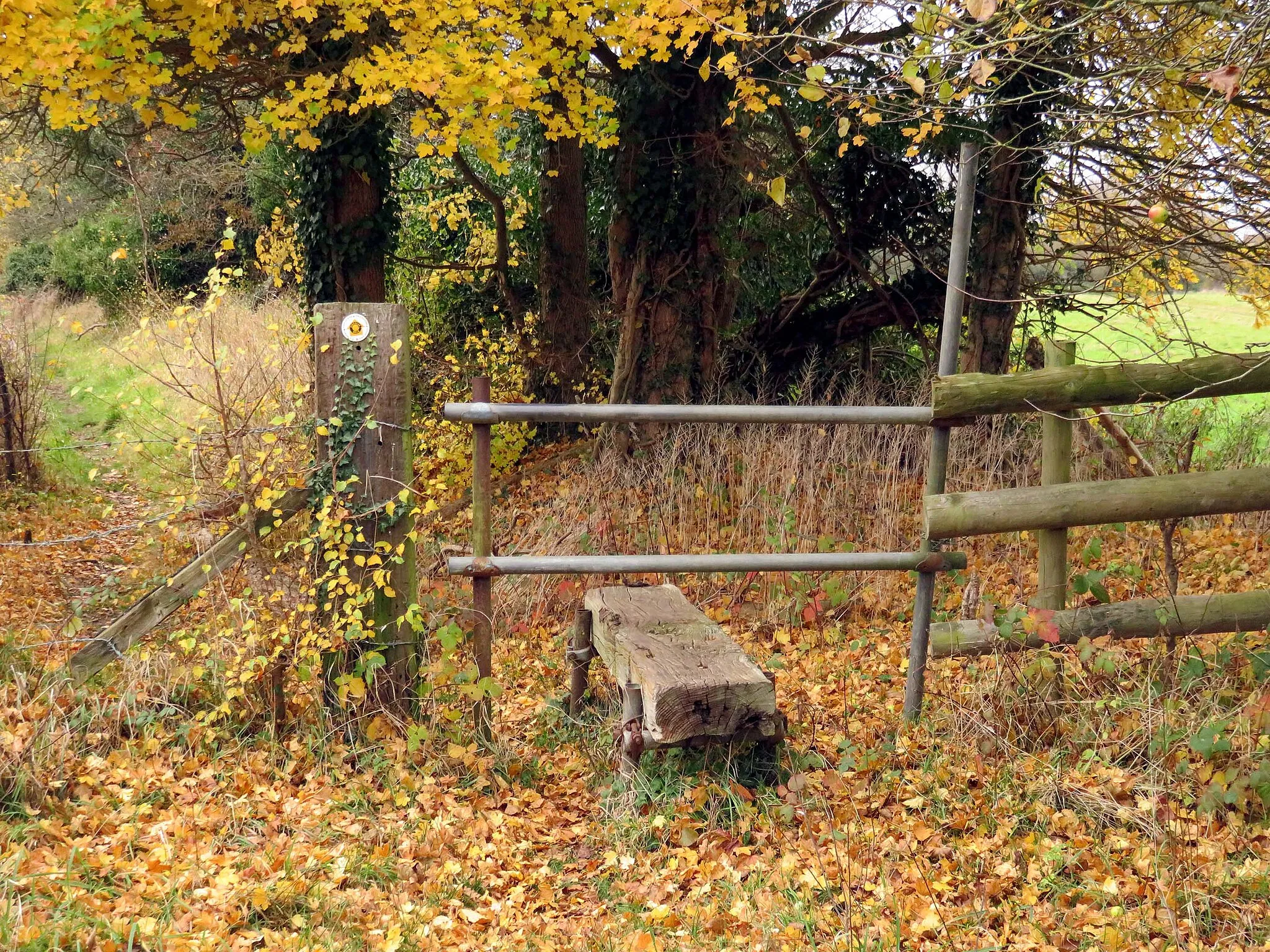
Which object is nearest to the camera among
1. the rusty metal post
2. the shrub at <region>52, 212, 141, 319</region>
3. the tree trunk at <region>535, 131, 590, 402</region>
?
the rusty metal post

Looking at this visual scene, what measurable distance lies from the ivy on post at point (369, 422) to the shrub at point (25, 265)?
21.6 m

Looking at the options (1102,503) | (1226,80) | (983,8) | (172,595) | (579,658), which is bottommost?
(579,658)

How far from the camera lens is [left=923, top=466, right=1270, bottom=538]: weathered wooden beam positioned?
3.64m

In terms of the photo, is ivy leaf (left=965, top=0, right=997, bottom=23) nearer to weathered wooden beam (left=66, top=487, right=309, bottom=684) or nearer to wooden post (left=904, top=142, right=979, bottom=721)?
wooden post (left=904, top=142, right=979, bottom=721)

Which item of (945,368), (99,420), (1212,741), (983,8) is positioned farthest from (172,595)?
(99,420)

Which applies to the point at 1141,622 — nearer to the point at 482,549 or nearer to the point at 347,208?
the point at 482,549

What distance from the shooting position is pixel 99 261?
19.9m

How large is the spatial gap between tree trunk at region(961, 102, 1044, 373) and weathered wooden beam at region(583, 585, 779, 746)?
16.5 feet

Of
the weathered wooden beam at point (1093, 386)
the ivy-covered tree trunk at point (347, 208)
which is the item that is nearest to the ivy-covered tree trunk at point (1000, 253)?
the weathered wooden beam at point (1093, 386)

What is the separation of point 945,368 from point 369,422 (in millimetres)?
2328

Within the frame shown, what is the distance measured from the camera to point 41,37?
15.5 feet

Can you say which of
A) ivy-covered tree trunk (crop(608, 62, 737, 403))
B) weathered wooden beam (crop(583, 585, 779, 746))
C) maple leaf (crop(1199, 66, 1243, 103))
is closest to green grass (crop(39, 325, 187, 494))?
weathered wooden beam (crop(583, 585, 779, 746))

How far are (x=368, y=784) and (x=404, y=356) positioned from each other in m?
1.64

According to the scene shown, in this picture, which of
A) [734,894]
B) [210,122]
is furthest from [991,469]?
[210,122]
